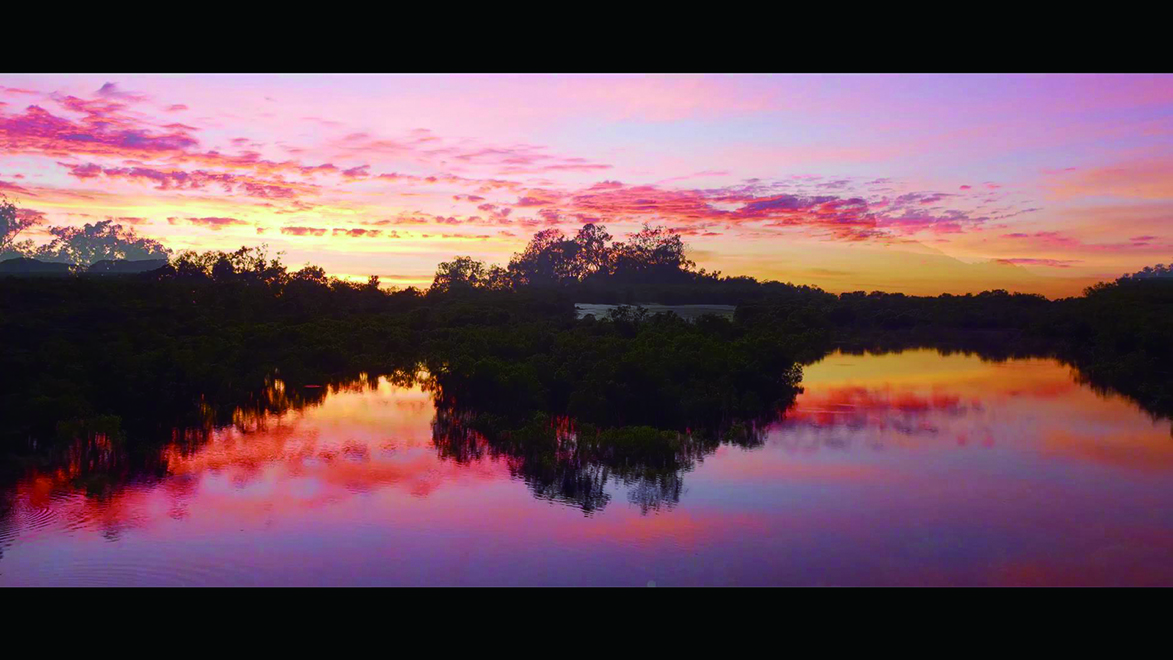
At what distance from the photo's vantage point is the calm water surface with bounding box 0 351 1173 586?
1277 cm

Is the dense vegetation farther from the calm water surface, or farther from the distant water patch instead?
the distant water patch

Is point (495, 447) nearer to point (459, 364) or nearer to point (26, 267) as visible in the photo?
point (459, 364)

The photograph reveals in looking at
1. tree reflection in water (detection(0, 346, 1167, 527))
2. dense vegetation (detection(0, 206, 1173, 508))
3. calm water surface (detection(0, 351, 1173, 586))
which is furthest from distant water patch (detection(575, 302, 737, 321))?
calm water surface (detection(0, 351, 1173, 586))

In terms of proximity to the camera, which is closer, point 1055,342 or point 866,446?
point 866,446

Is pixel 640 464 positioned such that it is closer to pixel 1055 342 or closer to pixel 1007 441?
pixel 1007 441

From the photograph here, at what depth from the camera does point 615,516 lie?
14766 millimetres

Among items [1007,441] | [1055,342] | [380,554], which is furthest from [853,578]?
[1055,342]

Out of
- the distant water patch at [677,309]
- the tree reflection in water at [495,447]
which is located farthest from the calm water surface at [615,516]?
the distant water patch at [677,309]

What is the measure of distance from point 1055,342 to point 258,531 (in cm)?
5538

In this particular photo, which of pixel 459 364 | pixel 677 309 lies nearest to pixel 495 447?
pixel 459 364

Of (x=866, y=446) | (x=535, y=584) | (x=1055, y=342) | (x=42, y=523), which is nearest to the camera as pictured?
(x=535, y=584)

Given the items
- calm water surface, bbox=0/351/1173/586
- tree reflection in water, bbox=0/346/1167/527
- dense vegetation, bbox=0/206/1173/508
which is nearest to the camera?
calm water surface, bbox=0/351/1173/586

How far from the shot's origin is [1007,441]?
2270 cm

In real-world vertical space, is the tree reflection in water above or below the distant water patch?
below
